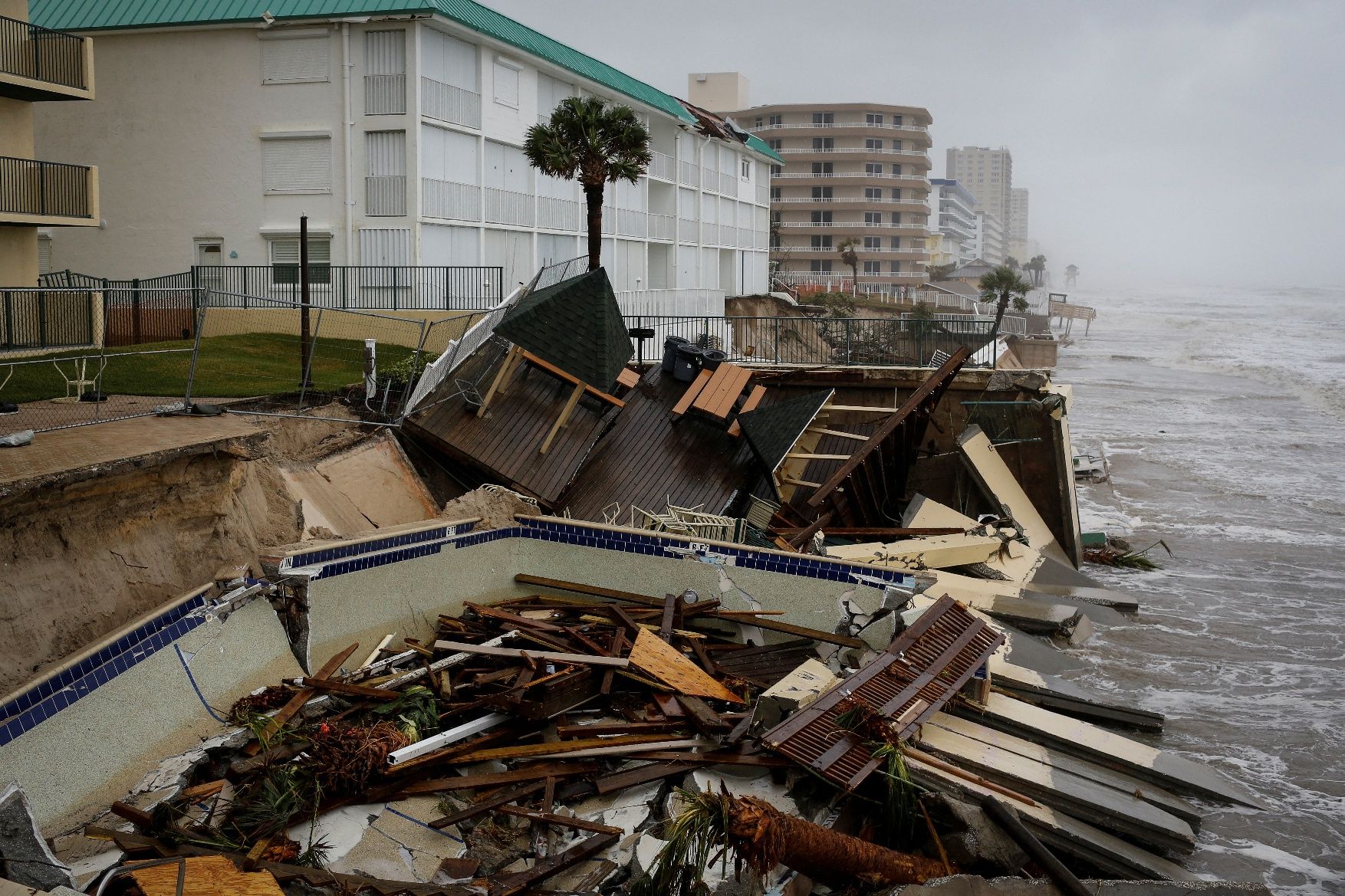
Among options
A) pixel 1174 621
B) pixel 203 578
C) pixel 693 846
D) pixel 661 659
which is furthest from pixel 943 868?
pixel 1174 621

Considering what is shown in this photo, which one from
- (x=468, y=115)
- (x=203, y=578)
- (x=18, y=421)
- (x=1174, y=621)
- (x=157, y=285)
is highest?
(x=468, y=115)

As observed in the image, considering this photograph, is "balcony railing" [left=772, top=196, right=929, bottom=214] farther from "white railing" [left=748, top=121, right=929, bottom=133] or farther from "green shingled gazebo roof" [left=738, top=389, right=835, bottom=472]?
"green shingled gazebo roof" [left=738, top=389, right=835, bottom=472]

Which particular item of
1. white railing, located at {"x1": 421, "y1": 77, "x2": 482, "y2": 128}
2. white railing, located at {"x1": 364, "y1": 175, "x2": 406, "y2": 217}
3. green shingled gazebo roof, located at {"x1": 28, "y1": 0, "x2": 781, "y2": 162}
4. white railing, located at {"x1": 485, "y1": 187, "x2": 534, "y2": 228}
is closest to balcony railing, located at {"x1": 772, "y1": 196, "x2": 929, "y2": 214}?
green shingled gazebo roof, located at {"x1": 28, "y1": 0, "x2": 781, "y2": 162}

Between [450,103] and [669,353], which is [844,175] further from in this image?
[669,353]

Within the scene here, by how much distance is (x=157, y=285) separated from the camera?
87.8ft

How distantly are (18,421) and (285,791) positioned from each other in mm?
5518

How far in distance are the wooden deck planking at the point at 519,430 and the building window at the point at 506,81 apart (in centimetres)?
1646

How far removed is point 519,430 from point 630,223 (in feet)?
83.6

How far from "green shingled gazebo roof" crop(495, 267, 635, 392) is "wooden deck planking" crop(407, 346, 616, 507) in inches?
18.7

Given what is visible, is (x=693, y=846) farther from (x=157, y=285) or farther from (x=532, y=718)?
(x=157, y=285)

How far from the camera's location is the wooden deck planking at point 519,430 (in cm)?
1434

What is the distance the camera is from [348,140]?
1064 inches

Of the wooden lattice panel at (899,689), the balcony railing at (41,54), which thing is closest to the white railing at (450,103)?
the balcony railing at (41,54)

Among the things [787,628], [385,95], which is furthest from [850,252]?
[787,628]
